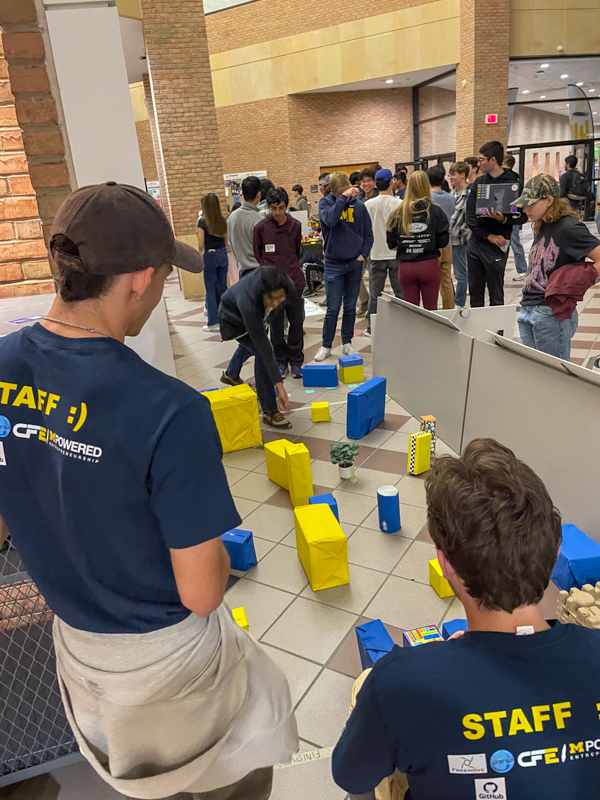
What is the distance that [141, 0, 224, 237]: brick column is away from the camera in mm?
9398

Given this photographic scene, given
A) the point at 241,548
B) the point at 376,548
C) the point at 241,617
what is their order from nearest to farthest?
1. the point at 241,617
2. the point at 241,548
3. the point at 376,548

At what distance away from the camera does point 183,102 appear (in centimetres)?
981

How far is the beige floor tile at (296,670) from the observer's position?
2.09 metres

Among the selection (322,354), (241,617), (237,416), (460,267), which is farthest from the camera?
A: (460,267)

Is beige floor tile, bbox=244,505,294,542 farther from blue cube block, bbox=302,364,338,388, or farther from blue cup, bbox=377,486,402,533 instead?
blue cube block, bbox=302,364,338,388

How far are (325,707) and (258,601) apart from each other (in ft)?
2.22

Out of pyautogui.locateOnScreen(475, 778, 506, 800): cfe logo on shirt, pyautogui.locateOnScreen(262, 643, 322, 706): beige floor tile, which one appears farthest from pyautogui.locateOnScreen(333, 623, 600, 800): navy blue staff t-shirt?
pyautogui.locateOnScreen(262, 643, 322, 706): beige floor tile

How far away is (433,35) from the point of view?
14188 millimetres

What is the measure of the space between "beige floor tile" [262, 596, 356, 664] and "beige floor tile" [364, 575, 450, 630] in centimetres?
13

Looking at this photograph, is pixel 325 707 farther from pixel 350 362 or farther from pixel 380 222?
pixel 380 222

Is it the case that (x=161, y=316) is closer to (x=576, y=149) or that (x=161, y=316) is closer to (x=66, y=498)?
(x=66, y=498)

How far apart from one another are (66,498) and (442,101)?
19.4m

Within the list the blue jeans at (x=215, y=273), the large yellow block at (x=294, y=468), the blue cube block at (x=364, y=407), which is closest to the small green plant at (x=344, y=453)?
the large yellow block at (x=294, y=468)

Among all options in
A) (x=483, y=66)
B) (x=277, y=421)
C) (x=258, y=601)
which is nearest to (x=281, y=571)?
(x=258, y=601)
